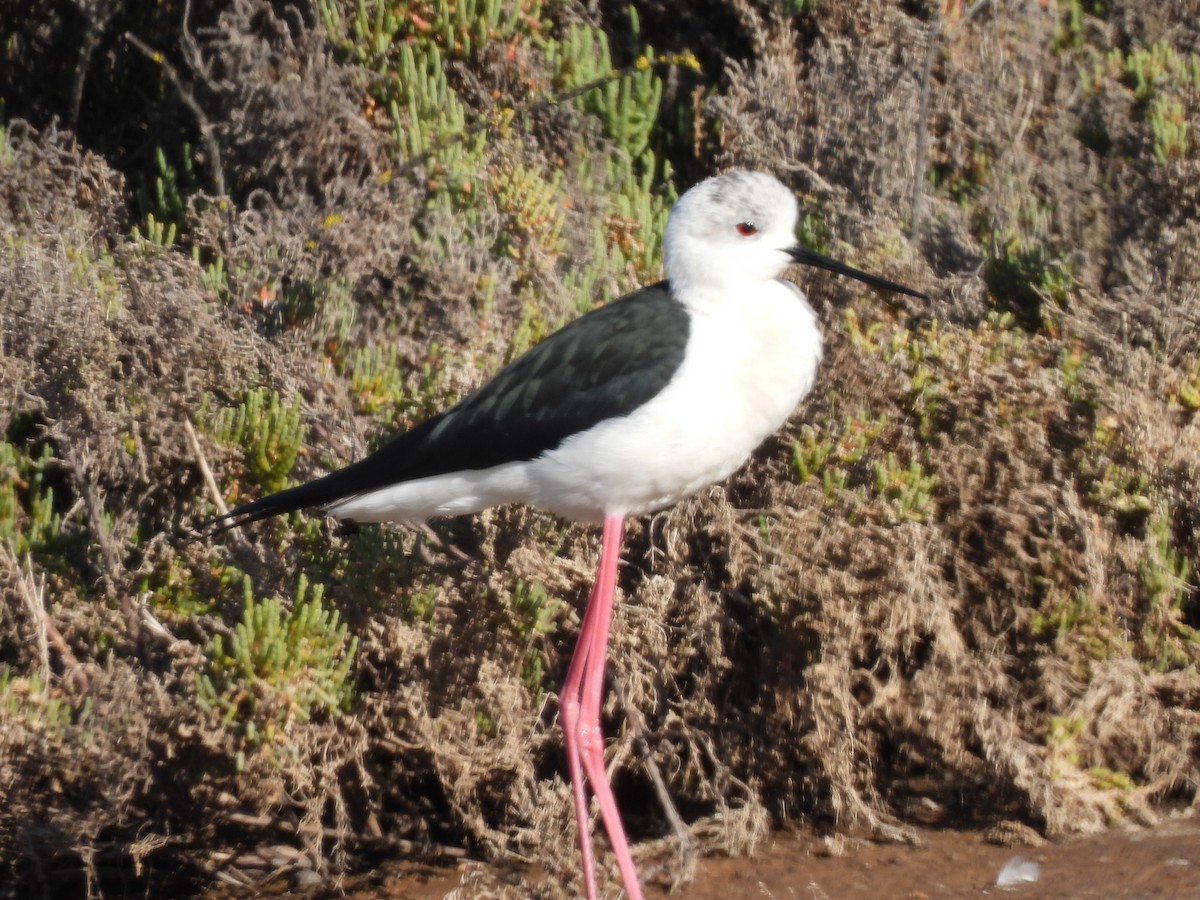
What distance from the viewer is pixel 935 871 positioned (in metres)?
3.25

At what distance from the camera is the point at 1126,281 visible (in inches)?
166

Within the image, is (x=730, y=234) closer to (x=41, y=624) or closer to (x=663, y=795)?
(x=663, y=795)

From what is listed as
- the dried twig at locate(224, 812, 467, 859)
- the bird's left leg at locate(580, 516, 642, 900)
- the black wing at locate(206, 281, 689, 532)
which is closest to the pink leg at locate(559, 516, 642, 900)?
the bird's left leg at locate(580, 516, 642, 900)

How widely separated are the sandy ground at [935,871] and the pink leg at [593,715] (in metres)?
0.28

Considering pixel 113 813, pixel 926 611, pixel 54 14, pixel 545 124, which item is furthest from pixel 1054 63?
pixel 113 813

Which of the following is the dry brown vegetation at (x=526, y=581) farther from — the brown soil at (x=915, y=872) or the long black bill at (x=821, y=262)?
the long black bill at (x=821, y=262)

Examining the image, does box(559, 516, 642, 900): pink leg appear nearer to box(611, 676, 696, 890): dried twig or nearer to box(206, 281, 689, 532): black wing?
box(611, 676, 696, 890): dried twig

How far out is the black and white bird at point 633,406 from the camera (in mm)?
2957

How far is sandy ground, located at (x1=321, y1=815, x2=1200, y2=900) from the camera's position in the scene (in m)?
3.04

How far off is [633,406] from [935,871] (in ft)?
4.03

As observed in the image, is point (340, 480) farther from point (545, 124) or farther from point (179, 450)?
point (545, 124)

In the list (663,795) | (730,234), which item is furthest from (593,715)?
(730,234)

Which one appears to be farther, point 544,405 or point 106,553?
point 106,553

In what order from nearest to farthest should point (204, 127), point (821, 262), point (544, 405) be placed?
1. point (544, 405)
2. point (821, 262)
3. point (204, 127)
